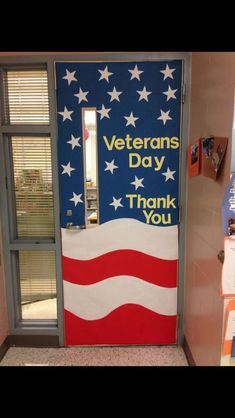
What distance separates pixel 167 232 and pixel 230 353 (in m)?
0.95

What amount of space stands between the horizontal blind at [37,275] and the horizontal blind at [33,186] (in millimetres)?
171

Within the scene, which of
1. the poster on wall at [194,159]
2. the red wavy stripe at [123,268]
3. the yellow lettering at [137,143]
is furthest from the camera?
the red wavy stripe at [123,268]

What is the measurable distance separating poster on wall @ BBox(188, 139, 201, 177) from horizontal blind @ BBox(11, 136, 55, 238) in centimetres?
101

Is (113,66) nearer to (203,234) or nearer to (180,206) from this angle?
(180,206)

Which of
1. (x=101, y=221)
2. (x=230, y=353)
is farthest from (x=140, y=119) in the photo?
(x=230, y=353)

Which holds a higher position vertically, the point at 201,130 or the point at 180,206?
the point at 201,130

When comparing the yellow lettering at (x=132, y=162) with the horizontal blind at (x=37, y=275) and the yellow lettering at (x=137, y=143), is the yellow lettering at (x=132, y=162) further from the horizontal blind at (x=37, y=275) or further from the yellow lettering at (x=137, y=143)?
the horizontal blind at (x=37, y=275)

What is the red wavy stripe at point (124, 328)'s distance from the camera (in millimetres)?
2266

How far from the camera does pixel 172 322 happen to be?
2.28 meters

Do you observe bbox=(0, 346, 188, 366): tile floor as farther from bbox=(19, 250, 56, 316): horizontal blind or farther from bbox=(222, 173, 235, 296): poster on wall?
bbox=(222, 173, 235, 296): poster on wall

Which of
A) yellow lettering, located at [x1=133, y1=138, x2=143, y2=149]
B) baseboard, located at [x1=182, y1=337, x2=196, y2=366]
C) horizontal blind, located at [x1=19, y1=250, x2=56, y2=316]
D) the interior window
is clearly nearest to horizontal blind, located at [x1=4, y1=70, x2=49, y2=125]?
the interior window

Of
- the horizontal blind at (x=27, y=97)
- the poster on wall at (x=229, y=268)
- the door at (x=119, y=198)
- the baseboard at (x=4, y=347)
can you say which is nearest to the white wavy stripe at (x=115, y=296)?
the door at (x=119, y=198)

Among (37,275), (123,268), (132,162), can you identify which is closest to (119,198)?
(132,162)
